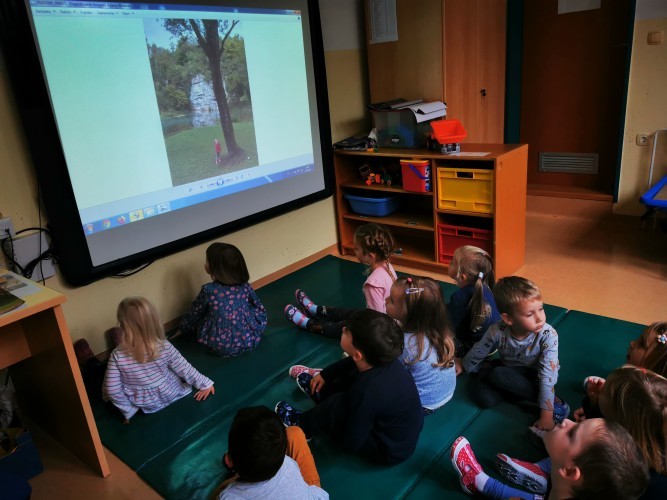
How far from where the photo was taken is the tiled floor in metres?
2.06

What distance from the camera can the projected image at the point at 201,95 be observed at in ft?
9.39

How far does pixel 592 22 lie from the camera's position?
455 centimetres

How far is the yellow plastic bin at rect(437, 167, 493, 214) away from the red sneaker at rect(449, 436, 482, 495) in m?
1.75

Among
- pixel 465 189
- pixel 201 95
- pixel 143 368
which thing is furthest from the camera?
pixel 465 189

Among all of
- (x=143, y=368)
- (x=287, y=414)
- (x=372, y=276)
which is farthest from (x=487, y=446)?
(x=143, y=368)

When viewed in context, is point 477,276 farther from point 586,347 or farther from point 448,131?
point 448,131

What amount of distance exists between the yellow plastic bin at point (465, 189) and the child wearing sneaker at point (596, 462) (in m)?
2.11

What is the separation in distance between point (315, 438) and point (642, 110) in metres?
3.62

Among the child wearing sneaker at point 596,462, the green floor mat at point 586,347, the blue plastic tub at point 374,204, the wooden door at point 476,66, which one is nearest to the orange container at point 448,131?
the wooden door at point 476,66

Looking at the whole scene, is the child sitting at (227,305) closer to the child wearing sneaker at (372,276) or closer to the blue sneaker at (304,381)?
the child wearing sneaker at (372,276)

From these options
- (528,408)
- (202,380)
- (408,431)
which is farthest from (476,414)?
(202,380)

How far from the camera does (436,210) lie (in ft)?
11.5

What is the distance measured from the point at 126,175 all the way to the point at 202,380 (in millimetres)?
1155

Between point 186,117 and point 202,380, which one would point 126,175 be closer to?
point 186,117
